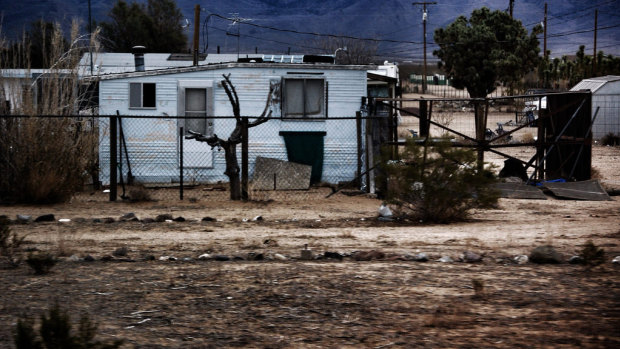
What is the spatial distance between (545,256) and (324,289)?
272cm

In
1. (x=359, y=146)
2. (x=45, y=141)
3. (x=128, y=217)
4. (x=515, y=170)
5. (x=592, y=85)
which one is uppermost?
(x=592, y=85)

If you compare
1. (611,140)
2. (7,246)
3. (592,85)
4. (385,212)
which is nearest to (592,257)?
(385,212)

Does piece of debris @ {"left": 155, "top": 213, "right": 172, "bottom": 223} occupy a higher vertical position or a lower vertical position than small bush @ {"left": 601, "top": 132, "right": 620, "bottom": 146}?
lower

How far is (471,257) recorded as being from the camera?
8.68 meters

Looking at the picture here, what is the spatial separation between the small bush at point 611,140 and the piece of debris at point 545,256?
2540 centimetres

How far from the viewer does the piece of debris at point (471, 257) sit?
8641 millimetres

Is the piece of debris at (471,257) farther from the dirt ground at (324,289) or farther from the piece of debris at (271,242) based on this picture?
the piece of debris at (271,242)

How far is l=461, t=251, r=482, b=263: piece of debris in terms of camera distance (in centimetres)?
864

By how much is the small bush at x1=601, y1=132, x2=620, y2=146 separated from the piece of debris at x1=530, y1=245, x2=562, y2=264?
25.4m

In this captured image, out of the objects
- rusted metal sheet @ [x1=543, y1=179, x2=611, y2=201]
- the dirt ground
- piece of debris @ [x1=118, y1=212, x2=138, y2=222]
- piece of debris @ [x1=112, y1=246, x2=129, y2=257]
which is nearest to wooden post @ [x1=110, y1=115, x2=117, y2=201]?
piece of debris @ [x1=118, y1=212, x2=138, y2=222]

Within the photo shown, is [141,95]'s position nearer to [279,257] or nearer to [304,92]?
[304,92]

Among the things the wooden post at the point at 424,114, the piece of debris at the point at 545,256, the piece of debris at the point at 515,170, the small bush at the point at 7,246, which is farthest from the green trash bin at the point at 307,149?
the piece of debris at the point at 545,256

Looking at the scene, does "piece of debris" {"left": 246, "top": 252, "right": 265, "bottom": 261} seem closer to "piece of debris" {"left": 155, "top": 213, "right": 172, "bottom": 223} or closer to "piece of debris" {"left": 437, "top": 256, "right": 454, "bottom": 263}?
"piece of debris" {"left": 437, "top": 256, "right": 454, "bottom": 263}

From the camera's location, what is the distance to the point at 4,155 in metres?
16.0
